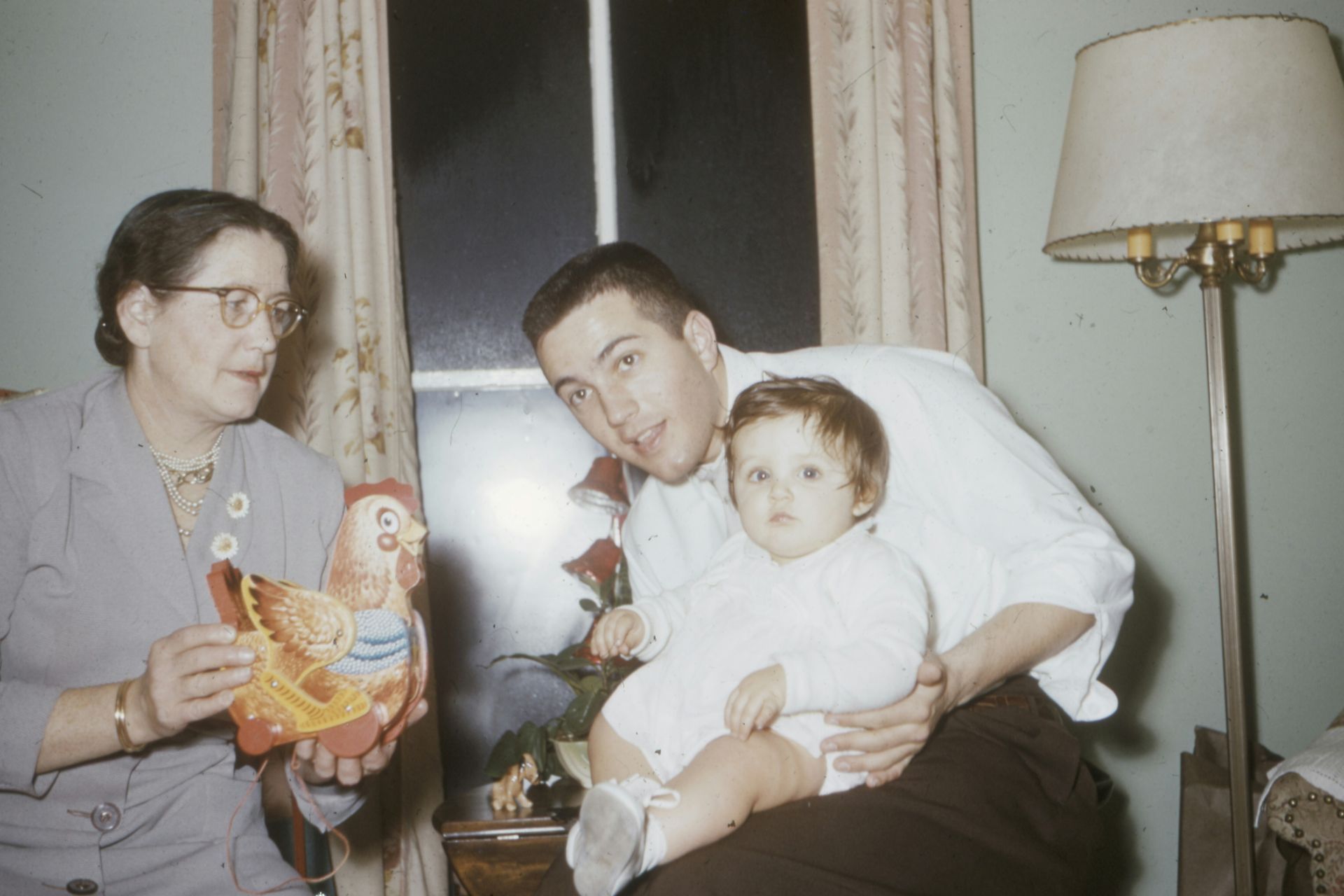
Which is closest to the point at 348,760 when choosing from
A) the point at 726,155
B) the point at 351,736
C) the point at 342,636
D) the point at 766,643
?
the point at 351,736

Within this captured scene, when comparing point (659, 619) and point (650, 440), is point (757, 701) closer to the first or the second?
point (659, 619)

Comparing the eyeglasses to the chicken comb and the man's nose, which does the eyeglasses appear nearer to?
the chicken comb

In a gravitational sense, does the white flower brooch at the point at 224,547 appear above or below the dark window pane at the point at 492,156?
below

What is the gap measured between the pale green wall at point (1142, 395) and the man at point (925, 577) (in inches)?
41.8

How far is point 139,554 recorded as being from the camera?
4.46ft

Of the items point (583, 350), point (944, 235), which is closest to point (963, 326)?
point (944, 235)

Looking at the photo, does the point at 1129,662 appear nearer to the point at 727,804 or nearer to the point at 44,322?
the point at 727,804

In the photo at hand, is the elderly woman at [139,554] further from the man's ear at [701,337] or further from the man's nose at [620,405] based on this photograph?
the man's ear at [701,337]

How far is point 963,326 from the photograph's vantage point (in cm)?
255

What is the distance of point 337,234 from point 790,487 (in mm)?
1525

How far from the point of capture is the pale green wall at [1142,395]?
2721 mm

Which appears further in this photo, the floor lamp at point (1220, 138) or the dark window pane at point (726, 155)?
the dark window pane at point (726, 155)

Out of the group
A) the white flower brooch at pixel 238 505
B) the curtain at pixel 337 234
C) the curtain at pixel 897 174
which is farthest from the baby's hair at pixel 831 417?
the curtain at pixel 337 234

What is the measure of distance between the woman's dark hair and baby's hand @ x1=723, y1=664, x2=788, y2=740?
877mm
